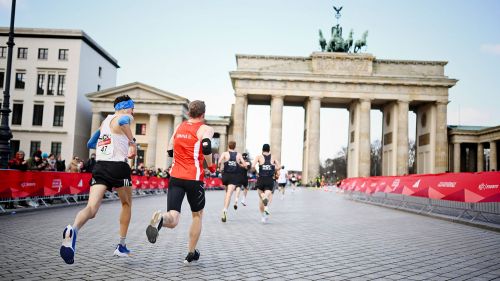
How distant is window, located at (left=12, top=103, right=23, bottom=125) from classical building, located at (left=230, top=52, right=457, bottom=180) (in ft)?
92.5

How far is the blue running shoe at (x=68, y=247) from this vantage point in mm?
4840

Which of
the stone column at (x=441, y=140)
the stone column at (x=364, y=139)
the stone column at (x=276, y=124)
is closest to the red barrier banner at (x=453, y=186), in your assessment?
the stone column at (x=276, y=124)

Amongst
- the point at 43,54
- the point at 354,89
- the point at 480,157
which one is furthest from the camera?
the point at 480,157

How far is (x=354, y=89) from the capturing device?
60.6 m

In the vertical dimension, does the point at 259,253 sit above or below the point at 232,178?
below

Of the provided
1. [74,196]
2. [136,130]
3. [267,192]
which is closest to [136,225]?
[267,192]

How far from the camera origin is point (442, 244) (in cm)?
859

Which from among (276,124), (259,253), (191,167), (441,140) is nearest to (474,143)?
(441,140)

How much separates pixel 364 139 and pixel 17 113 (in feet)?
153

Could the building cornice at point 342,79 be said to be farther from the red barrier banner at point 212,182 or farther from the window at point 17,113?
the window at point 17,113

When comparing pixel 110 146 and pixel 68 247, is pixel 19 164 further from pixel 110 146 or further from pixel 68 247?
pixel 68 247

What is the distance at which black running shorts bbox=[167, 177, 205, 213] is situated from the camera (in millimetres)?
5641

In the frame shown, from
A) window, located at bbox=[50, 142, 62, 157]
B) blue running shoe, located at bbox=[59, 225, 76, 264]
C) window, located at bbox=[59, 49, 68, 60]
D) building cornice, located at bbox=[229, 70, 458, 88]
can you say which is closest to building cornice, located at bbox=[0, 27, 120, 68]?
window, located at bbox=[59, 49, 68, 60]

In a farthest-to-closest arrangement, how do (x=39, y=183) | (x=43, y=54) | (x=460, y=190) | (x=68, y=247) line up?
(x=43, y=54)
(x=39, y=183)
(x=460, y=190)
(x=68, y=247)
